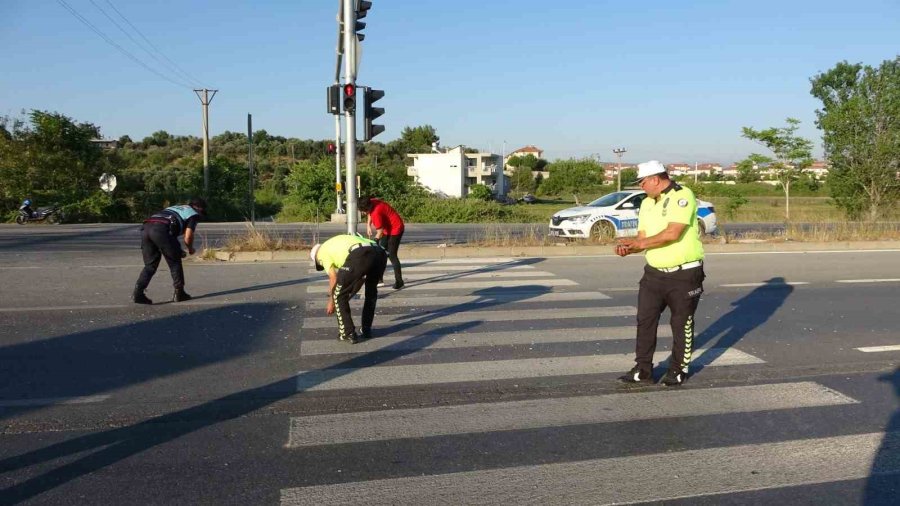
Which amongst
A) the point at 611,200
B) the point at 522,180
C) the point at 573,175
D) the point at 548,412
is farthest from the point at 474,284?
the point at 522,180

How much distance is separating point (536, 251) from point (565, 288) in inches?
183

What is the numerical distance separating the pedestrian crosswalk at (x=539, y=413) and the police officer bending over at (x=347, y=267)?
1.13 feet

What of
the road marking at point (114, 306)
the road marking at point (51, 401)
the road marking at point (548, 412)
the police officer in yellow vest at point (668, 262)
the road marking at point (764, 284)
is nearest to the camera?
the road marking at point (548, 412)

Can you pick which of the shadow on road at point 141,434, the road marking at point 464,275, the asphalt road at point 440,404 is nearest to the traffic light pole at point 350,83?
the road marking at point 464,275

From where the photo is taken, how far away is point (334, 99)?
11953 mm

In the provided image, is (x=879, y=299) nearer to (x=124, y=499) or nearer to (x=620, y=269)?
(x=620, y=269)

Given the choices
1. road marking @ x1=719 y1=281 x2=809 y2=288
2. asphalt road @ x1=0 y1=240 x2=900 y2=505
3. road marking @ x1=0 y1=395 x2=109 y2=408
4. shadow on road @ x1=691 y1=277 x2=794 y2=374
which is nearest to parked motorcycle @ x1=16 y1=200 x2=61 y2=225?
asphalt road @ x1=0 y1=240 x2=900 y2=505

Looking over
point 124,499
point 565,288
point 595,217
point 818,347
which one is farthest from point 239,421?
point 595,217

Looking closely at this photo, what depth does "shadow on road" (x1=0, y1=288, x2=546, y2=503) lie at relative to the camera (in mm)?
4012

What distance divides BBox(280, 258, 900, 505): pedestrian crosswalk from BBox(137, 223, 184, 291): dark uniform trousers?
2167mm

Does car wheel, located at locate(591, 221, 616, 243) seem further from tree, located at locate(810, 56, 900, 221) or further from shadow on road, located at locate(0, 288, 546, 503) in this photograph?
tree, located at locate(810, 56, 900, 221)

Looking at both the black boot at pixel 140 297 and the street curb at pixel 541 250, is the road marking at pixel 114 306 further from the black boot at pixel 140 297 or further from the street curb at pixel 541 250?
the street curb at pixel 541 250

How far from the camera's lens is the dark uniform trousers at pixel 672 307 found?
5.54 metres

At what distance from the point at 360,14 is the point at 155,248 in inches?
219
